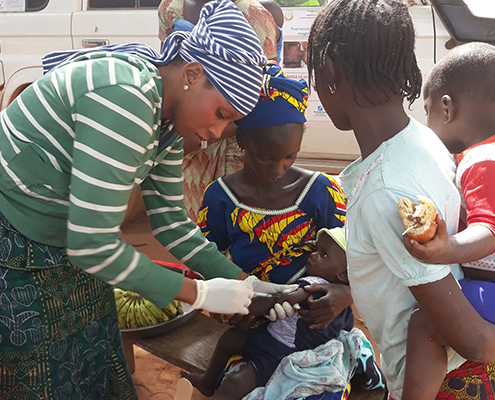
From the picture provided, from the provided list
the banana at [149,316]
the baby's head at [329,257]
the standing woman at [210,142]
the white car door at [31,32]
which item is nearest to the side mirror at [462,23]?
the standing woman at [210,142]

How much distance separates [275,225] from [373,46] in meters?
0.98

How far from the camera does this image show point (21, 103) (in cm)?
136

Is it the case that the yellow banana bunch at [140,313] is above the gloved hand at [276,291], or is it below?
below

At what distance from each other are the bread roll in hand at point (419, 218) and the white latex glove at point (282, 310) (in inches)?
35.0

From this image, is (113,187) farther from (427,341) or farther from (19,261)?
(427,341)

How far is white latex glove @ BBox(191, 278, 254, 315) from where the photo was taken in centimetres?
154

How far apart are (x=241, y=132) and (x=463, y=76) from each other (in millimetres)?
921

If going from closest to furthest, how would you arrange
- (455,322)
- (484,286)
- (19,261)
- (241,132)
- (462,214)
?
(455,322), (484,286), (19,261), (462,214), (241,132)

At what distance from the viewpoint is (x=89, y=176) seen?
1192 mm

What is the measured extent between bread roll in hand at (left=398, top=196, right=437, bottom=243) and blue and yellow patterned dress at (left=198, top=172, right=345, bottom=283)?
0.97 meters

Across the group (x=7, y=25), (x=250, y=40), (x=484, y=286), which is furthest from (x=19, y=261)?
(x=7, y=25)

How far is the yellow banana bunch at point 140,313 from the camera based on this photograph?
2.45 metres

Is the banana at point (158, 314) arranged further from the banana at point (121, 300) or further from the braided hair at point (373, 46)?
the braided hair at point (373, 46)

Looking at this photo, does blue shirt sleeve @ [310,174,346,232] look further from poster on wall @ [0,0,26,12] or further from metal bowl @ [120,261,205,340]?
poster on wall @ [0,0,26,12]
